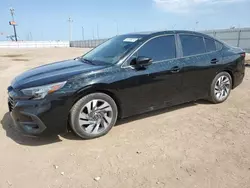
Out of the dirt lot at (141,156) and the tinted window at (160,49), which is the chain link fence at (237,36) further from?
the dirt lot at (141,156)

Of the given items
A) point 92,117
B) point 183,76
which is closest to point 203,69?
point 183,76

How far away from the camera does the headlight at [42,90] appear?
136 inches

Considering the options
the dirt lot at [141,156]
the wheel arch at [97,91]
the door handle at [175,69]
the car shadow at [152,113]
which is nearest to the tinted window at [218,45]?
the car shadow at [152,113]

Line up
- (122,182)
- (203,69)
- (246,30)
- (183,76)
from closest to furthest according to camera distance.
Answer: (122,182) → (183,76) → (203,69) → (246,30)

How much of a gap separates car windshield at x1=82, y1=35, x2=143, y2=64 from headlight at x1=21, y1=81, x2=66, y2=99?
1.06m

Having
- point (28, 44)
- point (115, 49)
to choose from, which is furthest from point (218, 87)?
point (28, 44)

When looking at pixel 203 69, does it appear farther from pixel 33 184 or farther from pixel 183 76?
pixel 33 184

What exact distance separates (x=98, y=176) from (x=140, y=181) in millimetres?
505

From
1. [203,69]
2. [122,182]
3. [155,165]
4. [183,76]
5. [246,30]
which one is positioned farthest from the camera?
[246,30]

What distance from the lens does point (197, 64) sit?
4824mm

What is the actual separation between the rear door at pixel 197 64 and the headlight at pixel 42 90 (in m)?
2.42

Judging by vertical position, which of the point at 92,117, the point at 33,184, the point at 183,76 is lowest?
the point at 33,184

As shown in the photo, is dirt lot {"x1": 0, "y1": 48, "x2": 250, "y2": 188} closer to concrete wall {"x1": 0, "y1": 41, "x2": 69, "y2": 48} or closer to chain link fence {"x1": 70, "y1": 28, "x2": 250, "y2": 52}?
chain link fence {"x1": 70, "y1": 28, "x2": 250, "y2": 52}

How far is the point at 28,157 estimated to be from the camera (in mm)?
3348
